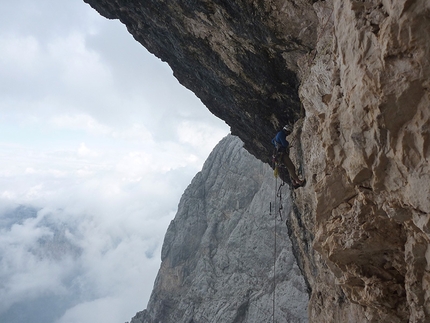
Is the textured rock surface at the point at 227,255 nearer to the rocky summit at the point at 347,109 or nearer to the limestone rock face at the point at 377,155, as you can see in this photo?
the rocky summit at the point at 347,109

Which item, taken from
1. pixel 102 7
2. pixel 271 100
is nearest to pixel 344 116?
pixel 271 100

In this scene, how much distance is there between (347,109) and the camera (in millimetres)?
5770

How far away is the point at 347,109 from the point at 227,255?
34.6 meters

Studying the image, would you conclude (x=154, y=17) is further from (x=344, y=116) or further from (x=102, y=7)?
(x=344, y=116)

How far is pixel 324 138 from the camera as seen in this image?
6766 millimetres

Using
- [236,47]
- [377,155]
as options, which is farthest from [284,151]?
[377,155]

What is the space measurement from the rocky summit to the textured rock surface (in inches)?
776

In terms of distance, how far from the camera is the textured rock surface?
31.7 m

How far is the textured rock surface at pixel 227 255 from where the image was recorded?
104 feet

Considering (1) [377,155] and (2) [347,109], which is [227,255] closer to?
(2) [347,109]

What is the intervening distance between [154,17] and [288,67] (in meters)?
5.97

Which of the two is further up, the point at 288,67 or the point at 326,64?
the point at 288,67

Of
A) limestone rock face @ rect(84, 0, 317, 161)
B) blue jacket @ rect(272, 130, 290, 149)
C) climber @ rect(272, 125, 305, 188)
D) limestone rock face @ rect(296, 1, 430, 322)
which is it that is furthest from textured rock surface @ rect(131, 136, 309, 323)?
limestone rock face @ rect(296, 1, 430, 322)

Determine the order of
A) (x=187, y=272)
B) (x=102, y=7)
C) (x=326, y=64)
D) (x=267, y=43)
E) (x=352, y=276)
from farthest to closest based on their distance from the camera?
(x=187, y=272)
(x=102, y=7)
(x=267, y=43)
(x=326, y=64)
(x=352, y=276)
